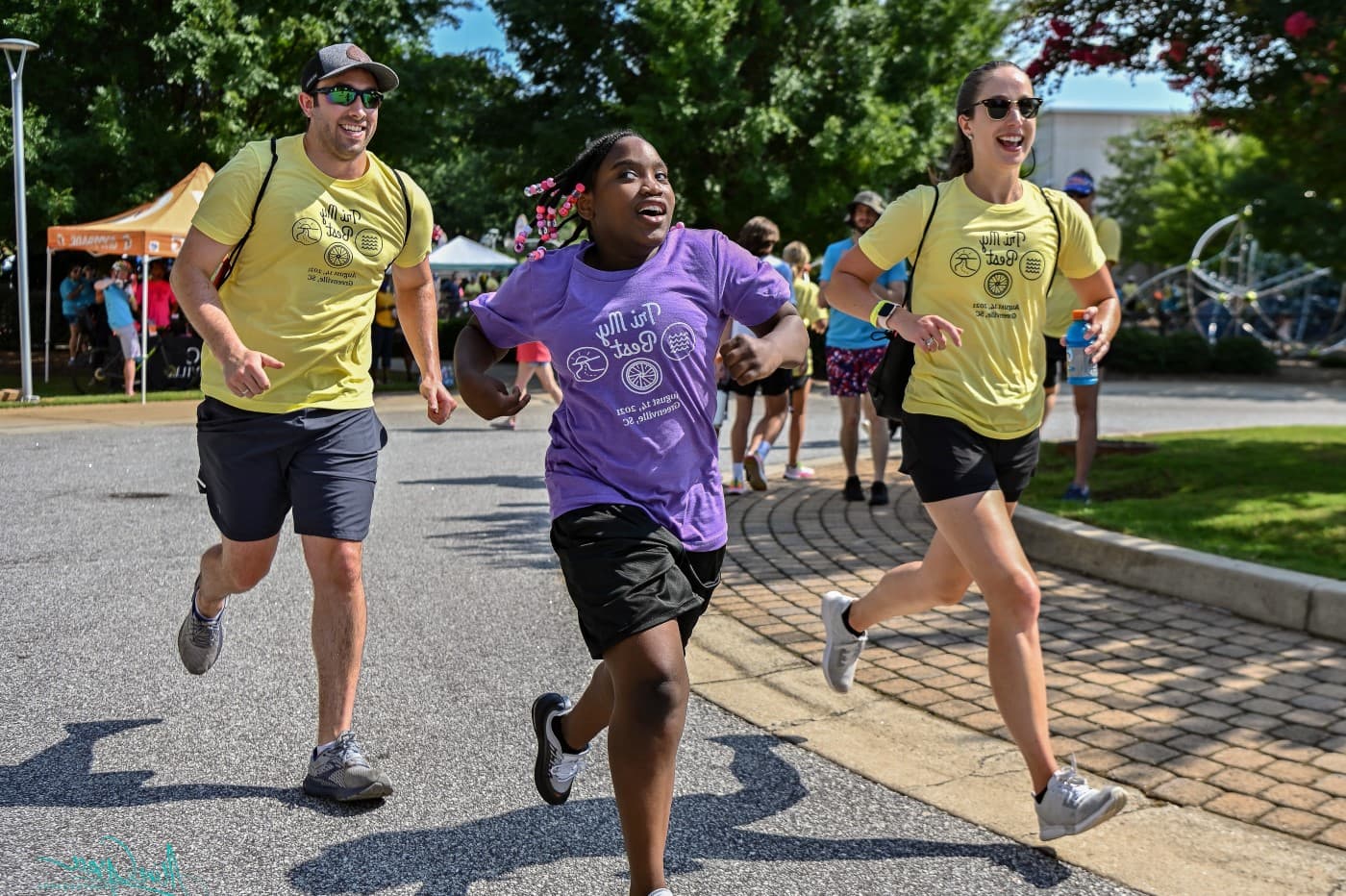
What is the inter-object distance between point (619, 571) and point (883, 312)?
140 centimetres

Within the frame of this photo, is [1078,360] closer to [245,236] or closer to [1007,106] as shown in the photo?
[1007,106]

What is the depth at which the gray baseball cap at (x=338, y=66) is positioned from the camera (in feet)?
13.0

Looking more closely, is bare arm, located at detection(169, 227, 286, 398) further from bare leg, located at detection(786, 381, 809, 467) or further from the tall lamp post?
the tall lamp post

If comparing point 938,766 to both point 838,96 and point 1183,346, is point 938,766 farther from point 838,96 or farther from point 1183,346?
point 1183,346

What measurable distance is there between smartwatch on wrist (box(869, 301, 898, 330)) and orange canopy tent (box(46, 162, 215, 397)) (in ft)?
45.4

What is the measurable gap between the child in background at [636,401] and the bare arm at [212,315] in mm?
720

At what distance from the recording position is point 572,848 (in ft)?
11.6

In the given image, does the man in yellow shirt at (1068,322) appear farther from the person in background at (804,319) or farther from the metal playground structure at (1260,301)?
the metal playground structure at (1260,301)

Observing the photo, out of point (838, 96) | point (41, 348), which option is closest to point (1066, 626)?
point (838, 96)

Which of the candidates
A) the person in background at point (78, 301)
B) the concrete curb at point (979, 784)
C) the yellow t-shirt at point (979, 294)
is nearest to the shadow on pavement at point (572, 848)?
the concrete curb at point (979, 784)

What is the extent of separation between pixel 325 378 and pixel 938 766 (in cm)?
221

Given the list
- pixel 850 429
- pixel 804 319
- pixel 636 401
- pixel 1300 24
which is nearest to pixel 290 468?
pixel 636 401

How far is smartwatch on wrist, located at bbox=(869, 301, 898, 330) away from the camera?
13.1ft

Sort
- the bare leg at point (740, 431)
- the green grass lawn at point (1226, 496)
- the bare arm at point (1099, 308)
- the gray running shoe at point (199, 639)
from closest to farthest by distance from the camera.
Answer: the bare arm at point (1099, 308) → the gray running shoe at point (199, 639) → the green grass lawn at point (1226, 496) → the bare leg at point (740, 431)
